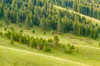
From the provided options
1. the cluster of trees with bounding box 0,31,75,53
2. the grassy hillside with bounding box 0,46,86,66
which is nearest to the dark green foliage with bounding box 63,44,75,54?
the cluster of trees with bounding box 0,31,75,53

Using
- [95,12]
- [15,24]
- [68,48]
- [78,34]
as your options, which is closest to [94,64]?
[68,48]

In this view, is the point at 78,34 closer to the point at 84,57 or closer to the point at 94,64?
the point at 84,57

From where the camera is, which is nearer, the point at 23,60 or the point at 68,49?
the point at 23,60

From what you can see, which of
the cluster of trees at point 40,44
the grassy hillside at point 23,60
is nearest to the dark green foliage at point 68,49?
the cluster of trees at point 40,44

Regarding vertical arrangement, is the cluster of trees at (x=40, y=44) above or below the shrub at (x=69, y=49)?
above

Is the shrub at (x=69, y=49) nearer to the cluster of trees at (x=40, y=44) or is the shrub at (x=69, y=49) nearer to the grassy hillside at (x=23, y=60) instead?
the cluster of trees at (x=40, y=44)

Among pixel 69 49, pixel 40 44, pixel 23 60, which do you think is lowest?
pixel 69 49

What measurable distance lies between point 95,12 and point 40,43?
13951 centimetres

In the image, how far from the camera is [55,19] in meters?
118

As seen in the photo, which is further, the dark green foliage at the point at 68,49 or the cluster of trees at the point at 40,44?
the dark green foliage at the point at 68,49

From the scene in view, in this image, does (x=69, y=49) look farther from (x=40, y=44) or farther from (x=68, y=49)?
(x=40, y=44)

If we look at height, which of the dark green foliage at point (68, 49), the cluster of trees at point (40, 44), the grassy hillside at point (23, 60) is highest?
the grassy hillside at point (23, 60)

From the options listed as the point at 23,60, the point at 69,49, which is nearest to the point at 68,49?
the point at 69,49

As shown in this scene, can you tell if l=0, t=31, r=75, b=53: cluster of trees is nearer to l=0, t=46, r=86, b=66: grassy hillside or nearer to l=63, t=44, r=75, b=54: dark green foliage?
l=63, t=44, r=75, b=54: dark green foliage
